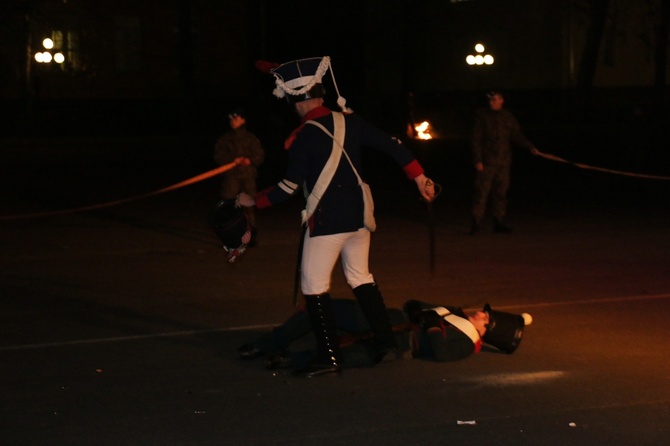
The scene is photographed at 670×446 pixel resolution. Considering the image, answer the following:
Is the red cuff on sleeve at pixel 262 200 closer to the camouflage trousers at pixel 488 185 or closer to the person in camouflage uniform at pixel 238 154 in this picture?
the person in camouflage uniform at pixel 238 154

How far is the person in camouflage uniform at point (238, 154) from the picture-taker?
44.1 feet

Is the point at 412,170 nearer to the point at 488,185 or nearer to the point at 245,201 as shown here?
the point at 245,201

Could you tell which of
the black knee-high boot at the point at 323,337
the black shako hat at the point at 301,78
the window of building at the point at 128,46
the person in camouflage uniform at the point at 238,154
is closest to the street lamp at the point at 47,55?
the window of building at the point at 128,46

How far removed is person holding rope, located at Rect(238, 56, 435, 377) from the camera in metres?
7.39

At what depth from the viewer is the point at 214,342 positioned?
8.70m

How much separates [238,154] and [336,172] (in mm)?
6138

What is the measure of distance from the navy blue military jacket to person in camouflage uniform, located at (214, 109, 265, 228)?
5940 mm

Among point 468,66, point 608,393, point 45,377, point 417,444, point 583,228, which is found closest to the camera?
point 417,444

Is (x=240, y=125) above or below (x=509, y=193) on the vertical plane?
above

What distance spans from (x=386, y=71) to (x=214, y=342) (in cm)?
4977

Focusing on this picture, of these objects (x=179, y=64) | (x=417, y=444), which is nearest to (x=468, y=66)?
(x=179, y=64)

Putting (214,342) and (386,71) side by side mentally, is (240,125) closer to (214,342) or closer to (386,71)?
(214,342)

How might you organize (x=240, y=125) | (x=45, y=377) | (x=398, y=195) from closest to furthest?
(x=45, y=377), (x=240, y=125), (x=398, y=195)

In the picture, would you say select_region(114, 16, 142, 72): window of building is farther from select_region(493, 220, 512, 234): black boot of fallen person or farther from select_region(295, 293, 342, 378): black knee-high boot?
select_region(295, 293, 342, 378): black knee-high boot
